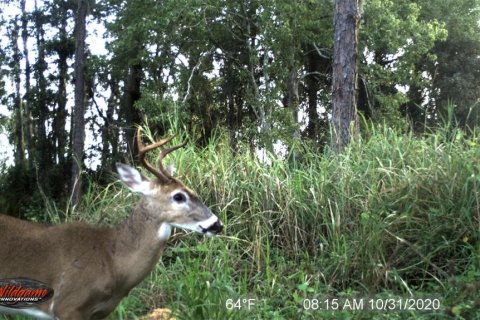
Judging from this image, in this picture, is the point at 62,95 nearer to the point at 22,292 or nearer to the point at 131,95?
the point at 131,95

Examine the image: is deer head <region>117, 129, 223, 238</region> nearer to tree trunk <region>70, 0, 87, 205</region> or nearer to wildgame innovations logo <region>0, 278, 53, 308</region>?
wildgame innovations logo <region>0, 278, 53, 308</region>

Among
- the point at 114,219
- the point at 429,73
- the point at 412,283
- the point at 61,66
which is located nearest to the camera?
the point at 412,283

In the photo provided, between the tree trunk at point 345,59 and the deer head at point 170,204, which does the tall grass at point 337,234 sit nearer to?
the deer head at point 170,204

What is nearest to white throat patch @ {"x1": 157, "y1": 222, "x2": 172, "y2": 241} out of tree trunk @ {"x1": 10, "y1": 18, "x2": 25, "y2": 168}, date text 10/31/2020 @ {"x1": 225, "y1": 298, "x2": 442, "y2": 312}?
date text 10/31/2020 @ {"x1": 225, "y1": 298, "x2": 442, "y2": 312}

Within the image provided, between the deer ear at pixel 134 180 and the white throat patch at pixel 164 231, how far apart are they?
12.0 inches

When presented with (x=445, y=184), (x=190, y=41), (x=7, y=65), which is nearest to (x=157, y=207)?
(x=445, y=184)

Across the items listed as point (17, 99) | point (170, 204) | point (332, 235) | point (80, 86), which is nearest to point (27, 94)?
point (17, 99)

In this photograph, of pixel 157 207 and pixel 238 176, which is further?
pixel 238 176

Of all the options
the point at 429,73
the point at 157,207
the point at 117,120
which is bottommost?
the point at 117,120

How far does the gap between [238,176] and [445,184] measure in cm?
233

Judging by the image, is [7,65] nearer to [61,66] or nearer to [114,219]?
[61,66]

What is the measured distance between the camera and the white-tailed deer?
A: 4297mm

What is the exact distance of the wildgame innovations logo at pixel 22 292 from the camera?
4.23 metres

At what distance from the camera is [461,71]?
25953 mm
